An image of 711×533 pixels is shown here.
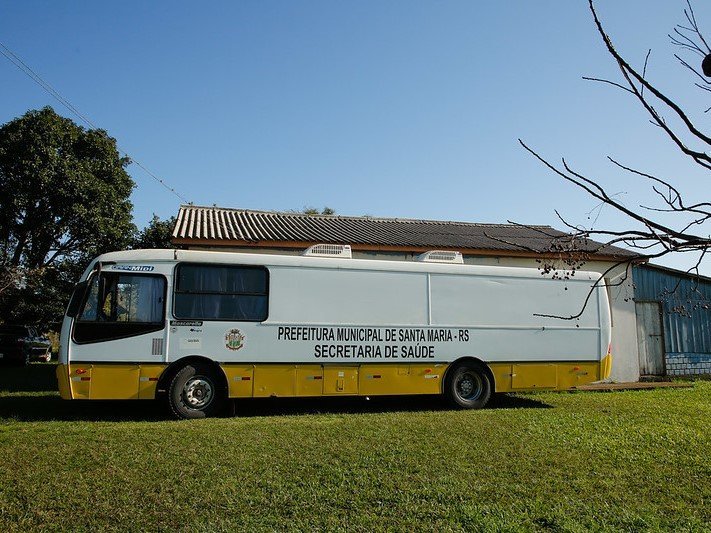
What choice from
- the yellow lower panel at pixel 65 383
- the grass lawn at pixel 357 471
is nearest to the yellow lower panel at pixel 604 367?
the grass lawn at pixel 357 471

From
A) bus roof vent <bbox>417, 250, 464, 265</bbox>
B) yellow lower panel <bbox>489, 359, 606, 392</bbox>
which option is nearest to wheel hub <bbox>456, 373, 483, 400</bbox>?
yellow lower panel <bbox>489, 359, 606, 392</bbox>

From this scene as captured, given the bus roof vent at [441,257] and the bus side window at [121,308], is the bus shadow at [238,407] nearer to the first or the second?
the bus side window at [121,308]

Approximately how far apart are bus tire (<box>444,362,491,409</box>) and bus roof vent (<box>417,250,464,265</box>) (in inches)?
87.7

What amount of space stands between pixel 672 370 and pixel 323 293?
12.8 meters

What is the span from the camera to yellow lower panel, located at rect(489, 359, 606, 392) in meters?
11.8

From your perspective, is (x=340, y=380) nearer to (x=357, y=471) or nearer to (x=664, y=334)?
(x=357, y=471)

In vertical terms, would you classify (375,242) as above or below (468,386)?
above

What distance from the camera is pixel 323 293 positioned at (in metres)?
11.1

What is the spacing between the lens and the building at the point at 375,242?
15.0 meters

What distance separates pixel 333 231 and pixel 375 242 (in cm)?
213

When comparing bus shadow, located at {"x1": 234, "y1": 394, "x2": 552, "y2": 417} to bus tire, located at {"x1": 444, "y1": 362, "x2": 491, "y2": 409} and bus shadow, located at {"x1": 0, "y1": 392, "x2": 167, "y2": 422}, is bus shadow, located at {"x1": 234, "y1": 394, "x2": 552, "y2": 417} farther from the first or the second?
bus shadow, located at {"x1": 0, "y1": 392, "x2": 167, "y2": 422}

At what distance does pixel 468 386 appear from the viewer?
11.7m

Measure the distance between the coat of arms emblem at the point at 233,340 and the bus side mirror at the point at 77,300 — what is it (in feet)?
8.31

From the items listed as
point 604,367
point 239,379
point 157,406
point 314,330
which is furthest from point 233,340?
point 604,367
